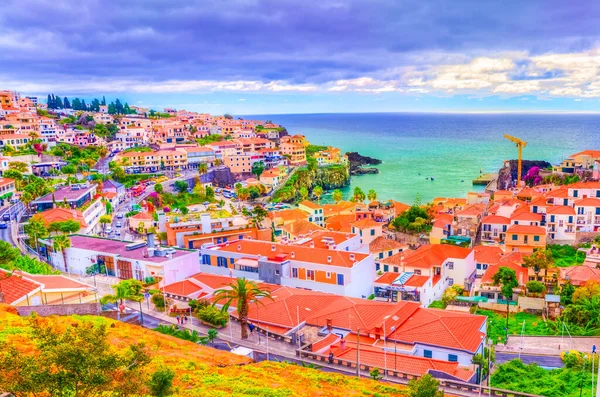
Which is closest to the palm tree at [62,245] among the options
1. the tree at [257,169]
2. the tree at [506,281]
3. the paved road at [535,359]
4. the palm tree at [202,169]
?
the paved road at [535,359]

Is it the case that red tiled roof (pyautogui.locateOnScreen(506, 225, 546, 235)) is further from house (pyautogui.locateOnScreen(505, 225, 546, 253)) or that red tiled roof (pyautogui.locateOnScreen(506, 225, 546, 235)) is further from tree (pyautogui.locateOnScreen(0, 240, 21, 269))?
tree (pyautogui.locateOnScreen(0, 240, 21, 269))

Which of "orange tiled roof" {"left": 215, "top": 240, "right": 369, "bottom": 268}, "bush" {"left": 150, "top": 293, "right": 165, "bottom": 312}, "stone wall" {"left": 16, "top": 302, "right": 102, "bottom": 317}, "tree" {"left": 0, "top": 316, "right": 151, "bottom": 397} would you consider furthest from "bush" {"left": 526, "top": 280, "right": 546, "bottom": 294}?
"tree" {"left": 0, "top": 316, "right": 151, "bottom": 397}

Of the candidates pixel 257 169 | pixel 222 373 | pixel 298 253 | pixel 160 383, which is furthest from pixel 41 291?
pixel 257 169

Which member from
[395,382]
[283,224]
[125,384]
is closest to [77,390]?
[125,384]

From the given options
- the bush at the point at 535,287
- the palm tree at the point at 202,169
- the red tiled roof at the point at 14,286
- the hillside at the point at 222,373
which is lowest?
the bush at the point at 535,287

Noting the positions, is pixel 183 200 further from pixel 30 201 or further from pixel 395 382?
pixel 395 382

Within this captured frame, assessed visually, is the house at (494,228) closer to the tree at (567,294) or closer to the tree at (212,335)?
the tree at (567,294)
